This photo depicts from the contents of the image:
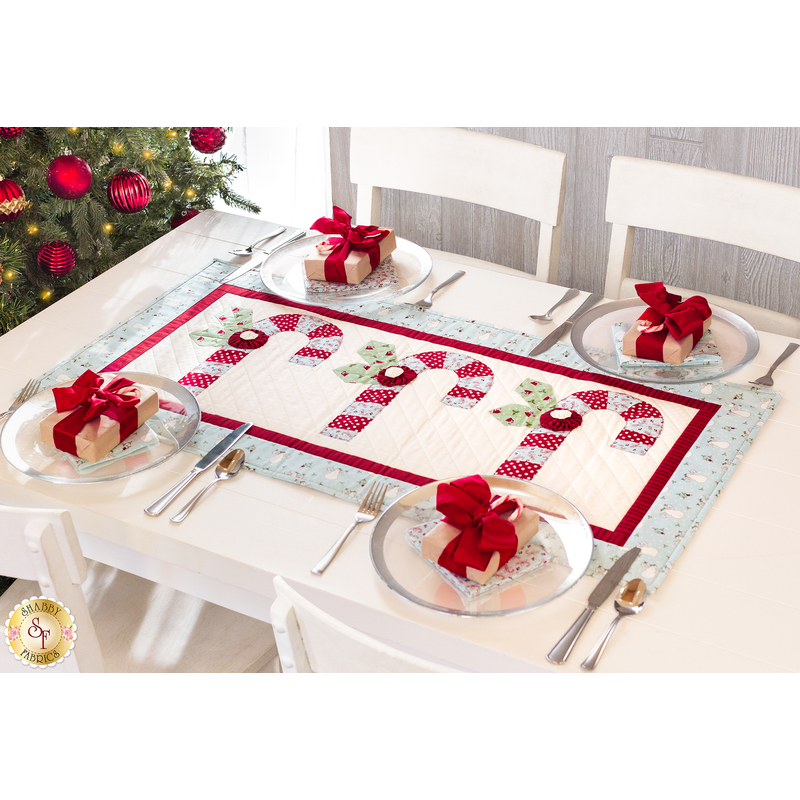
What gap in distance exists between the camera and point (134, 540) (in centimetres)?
124

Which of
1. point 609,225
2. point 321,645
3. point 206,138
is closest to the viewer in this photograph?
point 321,645

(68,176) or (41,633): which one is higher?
(68,176)

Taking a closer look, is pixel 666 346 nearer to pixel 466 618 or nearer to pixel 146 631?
pixel 466 618

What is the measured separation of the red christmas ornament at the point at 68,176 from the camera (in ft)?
6.31

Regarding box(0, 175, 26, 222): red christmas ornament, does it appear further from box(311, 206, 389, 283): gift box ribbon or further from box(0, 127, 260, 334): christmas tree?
box(311, 206, 389, 283): gift box ribbon

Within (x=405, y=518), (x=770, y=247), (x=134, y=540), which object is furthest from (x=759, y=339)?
(x=134, y=540)

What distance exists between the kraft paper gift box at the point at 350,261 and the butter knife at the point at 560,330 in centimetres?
36

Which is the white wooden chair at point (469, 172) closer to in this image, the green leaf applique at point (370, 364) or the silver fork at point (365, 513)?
the green leaf applique at point (370, 364)

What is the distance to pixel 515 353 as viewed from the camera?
154 cm

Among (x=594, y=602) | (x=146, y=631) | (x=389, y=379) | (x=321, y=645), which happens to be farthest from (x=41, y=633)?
(x=594, y=602)

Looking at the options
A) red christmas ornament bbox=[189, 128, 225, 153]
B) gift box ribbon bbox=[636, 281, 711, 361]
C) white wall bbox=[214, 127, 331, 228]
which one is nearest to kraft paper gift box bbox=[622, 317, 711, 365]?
gift box ribbon bbox=[636, 281, 711, 361]

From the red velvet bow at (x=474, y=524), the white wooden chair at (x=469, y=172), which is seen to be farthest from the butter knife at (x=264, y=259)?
the red velvet bow at (x=474, y=524)

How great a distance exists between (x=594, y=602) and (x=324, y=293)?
2.74 ft

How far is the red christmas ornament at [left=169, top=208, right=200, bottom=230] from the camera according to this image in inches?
89.2
